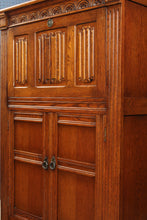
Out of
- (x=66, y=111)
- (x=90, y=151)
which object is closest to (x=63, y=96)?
(x=66, y=111)

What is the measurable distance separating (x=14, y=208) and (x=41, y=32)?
1330 millimetres

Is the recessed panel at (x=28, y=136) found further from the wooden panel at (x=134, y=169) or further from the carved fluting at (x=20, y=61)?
the wooden panel at (x=134, y=169)

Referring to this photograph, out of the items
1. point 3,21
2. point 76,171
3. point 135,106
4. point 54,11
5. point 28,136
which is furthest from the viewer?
point 3,21

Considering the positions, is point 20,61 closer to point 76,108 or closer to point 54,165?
point 76,108

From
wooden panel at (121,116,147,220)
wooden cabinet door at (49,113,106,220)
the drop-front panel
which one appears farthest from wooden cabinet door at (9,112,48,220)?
wooden panel at (121,116,147,220)

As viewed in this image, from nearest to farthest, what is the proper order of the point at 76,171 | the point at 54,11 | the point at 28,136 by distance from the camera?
the point at 76,171 < the point at 54,11 < the point at 28,136

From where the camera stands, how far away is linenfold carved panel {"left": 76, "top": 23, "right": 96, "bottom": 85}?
1.73 m

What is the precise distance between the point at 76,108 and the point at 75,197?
0.56 m

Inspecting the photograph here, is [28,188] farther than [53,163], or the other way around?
[28,188]

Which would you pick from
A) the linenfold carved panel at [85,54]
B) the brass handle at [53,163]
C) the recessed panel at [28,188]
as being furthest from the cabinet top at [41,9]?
the recessed panel at [28,188]

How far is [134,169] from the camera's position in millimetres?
1745

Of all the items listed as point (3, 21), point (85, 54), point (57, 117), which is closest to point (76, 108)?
point (57, 117)

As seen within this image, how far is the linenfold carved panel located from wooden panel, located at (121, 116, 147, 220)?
0.34 metres

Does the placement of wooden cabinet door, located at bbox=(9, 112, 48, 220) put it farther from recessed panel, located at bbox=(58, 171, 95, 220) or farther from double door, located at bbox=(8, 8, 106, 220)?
recessed panel, located at bbox=(58, 171, 95, 220)
